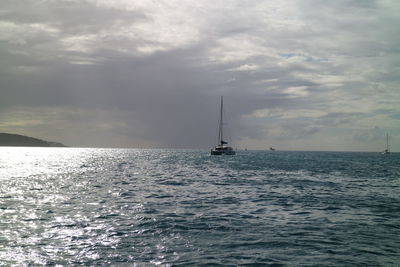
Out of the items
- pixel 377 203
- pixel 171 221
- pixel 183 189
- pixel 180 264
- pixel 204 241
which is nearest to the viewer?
pixel 180 264

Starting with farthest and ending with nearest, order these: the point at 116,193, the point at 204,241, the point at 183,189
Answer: the point at 183,189 < the point at 116,193 < the point at 204,241

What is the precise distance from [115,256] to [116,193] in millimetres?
20229

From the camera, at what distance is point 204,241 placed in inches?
628

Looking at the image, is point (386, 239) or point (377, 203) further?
point (377, 203)

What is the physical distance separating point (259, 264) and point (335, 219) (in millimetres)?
10909

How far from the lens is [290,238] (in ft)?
Result: 54.3

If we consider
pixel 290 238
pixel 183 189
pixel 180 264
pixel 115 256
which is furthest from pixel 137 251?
pixel 183 189

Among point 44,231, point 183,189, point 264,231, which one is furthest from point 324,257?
point 183,189

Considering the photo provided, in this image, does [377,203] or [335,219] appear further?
[377,203]

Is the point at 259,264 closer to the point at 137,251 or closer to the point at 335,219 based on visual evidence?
the point at 137,251

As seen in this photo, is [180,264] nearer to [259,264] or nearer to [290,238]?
[259,264]

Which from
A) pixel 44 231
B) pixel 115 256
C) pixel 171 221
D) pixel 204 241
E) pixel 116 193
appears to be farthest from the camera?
pixel 116 193

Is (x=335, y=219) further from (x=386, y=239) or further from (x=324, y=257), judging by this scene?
(x=324, y=257)

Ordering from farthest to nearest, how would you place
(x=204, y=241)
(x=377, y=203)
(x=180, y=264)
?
(x=377, y=203)
(x=204, y=241)
(x=180, y=264)
